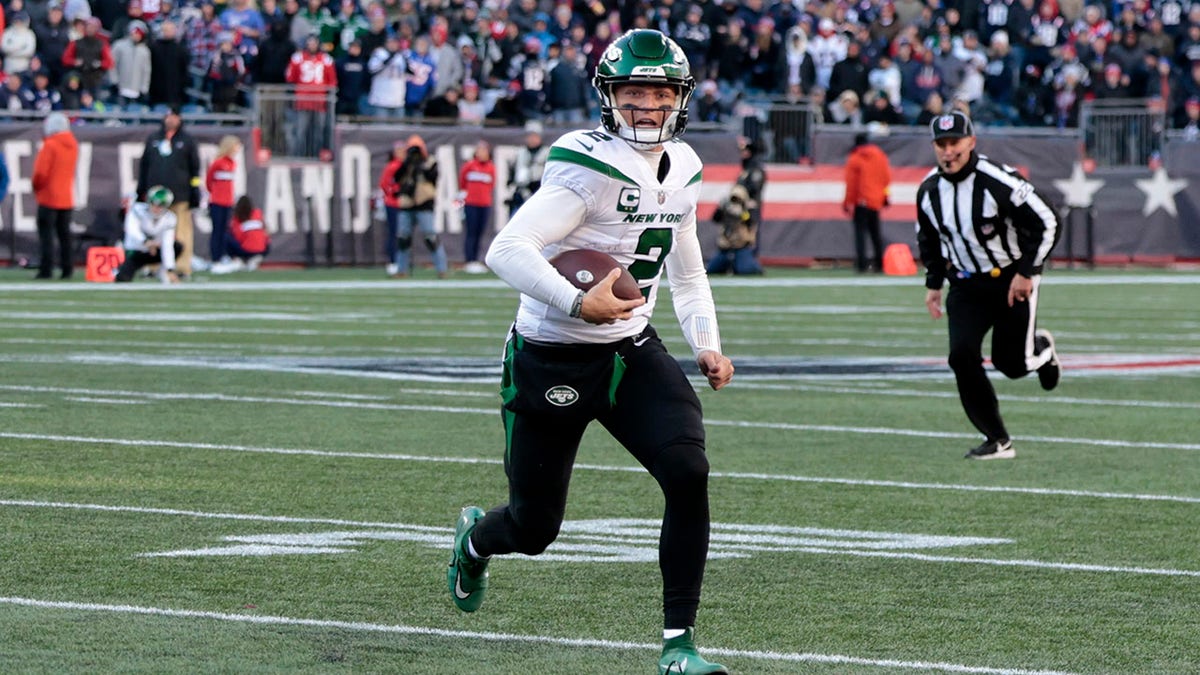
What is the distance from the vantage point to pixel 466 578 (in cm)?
632

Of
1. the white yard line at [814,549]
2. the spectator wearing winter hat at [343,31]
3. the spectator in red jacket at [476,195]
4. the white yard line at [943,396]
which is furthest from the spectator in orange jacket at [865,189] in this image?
the white yard line at [814,549]

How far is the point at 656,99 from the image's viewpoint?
588 centimetres

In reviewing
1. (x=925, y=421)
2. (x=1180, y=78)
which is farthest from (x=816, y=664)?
(x=1180, y=78)

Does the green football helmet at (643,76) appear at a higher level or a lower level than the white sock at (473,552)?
higher

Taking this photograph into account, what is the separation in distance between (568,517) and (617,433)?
2.71m

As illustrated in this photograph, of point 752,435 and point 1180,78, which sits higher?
point 1180,78

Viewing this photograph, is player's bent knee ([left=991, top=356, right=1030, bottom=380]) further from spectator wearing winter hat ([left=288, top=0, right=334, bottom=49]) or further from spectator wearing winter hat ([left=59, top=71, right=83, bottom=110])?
spectator wearing winter hat ([left=288, top=0, right=334, bottom=49])

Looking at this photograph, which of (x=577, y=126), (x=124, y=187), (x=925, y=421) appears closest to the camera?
(x=925, y=421)

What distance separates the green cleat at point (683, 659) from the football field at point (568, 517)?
0.85 ft

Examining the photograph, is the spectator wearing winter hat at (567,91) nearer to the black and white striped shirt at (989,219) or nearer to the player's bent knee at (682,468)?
the black and white striped shirt at (989,219)

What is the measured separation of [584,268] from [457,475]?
403 centimetres

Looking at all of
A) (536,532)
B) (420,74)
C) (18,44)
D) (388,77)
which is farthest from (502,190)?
(536,532)

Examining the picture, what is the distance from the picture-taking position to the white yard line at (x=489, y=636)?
566cm

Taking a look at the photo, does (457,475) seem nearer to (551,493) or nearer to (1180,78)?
(551,493)
